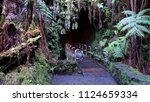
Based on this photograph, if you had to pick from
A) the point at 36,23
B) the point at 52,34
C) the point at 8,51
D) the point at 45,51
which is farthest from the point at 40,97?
the point at 52,34

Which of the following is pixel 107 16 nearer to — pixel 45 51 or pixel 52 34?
pixel 52 34

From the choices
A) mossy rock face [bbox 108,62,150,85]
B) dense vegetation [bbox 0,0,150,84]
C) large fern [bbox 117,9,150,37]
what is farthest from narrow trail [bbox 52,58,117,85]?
large fern [bbox 117,9,150,37]

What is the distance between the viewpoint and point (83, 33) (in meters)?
20.8

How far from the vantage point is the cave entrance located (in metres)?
18.6

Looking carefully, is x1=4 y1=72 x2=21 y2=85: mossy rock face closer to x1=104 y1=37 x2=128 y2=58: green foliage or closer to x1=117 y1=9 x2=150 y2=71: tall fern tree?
x1=117 y1=9 x2=150 y2=71: tall fern tree

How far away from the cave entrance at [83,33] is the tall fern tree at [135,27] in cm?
844

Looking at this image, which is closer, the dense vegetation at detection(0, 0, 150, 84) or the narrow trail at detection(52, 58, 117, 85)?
the dense vegetation at detection(0, 0, 150, 84)

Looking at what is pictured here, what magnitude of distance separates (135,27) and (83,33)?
12.7 m

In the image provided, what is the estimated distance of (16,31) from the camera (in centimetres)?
629

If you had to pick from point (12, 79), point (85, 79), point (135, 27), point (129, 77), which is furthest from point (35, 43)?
point (135, 27)

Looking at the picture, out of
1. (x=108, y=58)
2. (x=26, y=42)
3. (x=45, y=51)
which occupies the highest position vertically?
(x=26, y=42)

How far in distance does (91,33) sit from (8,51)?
1342 cm

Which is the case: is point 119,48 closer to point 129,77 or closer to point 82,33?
point 129,77

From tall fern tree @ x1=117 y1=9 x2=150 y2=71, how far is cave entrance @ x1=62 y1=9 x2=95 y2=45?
8.44 metres
